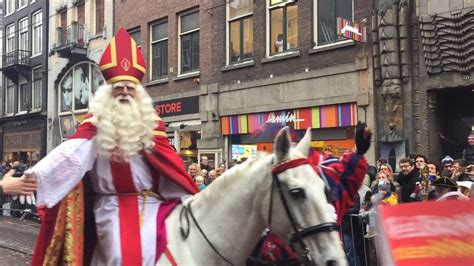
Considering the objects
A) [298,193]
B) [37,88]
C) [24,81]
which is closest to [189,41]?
[37,88]

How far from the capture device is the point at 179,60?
19.7m

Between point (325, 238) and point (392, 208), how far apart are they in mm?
362

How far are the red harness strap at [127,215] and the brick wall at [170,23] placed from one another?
15.4m

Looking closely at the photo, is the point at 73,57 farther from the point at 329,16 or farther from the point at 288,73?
the point at 329,16

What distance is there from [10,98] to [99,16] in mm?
11682

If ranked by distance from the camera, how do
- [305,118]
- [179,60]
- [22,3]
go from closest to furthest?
1. [305,118]
2. [179,60]
3. [22,3]

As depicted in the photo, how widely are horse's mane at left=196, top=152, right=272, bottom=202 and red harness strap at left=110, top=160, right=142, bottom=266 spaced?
426 mm

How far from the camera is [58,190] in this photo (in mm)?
2930

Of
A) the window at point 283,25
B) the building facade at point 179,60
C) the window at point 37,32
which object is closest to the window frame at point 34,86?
the window at point 37,32

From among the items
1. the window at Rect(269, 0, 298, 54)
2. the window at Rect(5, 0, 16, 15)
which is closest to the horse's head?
the window at Rect(269, 0, 298, 54)

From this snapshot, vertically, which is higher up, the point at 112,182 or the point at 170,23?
the point at 170,23

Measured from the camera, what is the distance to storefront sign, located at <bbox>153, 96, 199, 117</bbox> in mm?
18812

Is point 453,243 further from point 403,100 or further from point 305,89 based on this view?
point 305,89

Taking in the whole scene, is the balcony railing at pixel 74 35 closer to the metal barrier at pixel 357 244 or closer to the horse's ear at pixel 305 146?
the metal barrier at pixel 357 244
